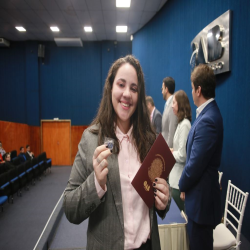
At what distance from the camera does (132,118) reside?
107 cm

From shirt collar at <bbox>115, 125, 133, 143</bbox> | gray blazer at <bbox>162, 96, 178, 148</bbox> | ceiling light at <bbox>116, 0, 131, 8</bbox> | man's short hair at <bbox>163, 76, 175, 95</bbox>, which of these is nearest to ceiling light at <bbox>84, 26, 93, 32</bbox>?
ceiling light at <bbox>116, 0, 131, 8</bbox>

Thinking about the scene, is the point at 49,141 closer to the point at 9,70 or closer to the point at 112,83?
the point at 9,70

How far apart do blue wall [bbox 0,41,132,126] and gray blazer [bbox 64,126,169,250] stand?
27.4 feet

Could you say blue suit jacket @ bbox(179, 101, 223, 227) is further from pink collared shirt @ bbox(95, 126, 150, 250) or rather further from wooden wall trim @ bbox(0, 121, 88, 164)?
wooden wall trim @ bbox(0, 121, 88, 164)

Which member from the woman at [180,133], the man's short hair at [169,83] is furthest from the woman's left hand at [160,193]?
the man's short hair at [169,83]

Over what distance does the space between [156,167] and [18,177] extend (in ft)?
17.3

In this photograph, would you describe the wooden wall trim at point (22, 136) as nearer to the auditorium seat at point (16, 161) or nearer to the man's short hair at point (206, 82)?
the auditorium seat at point (16, 161)

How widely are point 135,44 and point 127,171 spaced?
283 inches

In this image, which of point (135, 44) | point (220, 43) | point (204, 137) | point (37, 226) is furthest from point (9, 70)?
point (204, 137)

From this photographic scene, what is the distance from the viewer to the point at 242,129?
2352 millimetres

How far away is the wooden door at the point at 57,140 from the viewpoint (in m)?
9.32

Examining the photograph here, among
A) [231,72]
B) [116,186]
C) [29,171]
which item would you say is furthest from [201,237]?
[29,171]

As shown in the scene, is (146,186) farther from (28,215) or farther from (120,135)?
(28,215)

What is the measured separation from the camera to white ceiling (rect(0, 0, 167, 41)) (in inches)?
222
